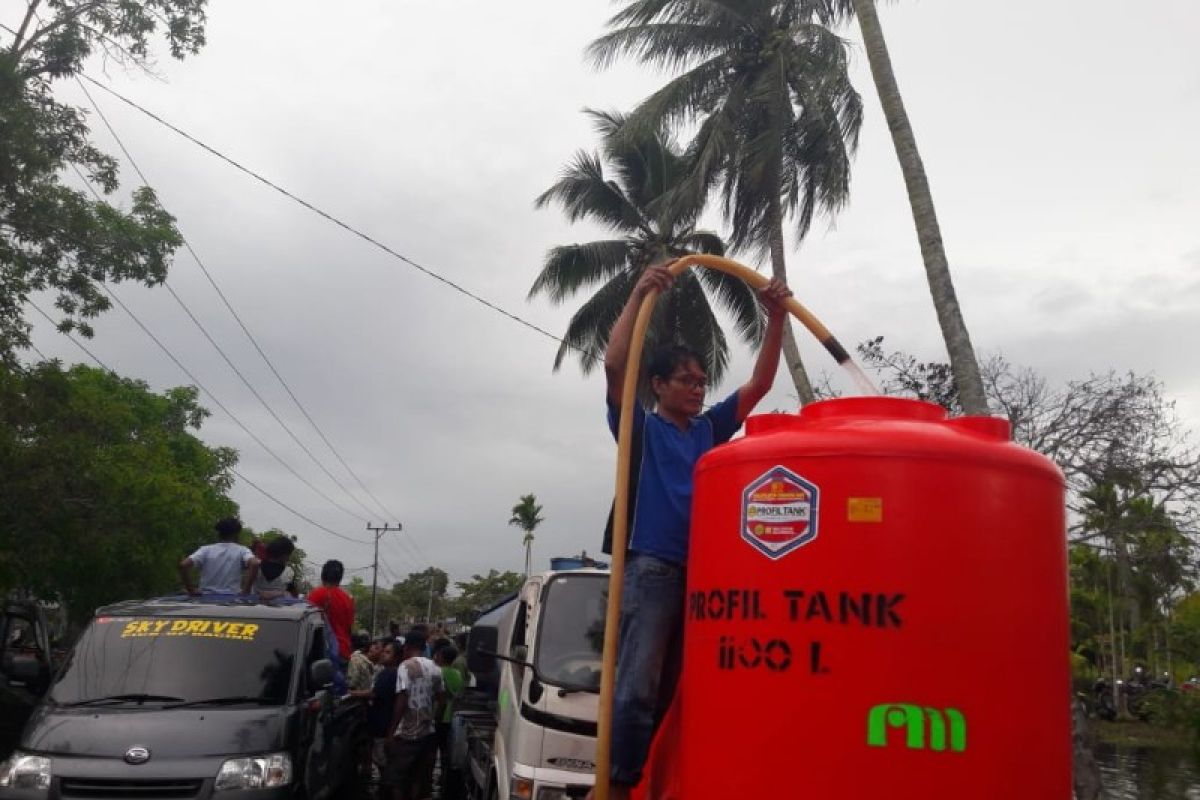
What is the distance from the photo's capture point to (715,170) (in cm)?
1728

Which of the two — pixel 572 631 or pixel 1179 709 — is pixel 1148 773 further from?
pixel 572 631

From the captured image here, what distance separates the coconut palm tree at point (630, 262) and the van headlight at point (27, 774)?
54.5 feet

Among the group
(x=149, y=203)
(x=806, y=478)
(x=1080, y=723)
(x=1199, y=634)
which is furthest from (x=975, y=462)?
(x=1199, y=634)

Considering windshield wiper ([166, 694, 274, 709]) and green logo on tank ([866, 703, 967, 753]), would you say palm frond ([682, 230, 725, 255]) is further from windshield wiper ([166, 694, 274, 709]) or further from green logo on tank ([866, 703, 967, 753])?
green logo on tank ([866, 703, 967, 753])

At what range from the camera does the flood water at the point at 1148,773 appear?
14.0 metres

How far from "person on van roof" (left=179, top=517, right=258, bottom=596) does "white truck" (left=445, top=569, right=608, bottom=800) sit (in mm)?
2526

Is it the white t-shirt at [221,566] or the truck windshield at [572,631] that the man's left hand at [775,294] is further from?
the white t-shirt at [221,566]

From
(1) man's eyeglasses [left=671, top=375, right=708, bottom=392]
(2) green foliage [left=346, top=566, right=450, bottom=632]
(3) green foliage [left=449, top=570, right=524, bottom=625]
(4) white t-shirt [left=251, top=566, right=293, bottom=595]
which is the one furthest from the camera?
(2) green foliage [left=346, top=566, right=450, bottom=632]

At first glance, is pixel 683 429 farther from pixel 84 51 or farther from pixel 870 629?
pixel 84 51

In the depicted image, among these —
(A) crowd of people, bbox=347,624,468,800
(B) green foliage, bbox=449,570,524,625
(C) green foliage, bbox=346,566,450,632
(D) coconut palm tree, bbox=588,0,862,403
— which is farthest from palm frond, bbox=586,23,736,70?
(C) green foliage, bbox=346,566,450,632

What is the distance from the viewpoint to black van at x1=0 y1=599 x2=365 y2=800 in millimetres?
5555

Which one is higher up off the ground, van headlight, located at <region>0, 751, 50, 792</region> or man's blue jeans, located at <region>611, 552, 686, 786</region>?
man's blue jeans, located at <region>611, 552, 686, 786</region>

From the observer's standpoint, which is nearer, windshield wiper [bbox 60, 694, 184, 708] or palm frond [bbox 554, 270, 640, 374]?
windshield wiper [bbox 60, 694, 184, 708]

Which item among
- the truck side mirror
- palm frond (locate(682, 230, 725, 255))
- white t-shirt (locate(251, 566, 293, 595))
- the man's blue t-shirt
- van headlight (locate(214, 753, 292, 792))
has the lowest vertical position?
van headlight (locate(214, 753, 292, 792))
